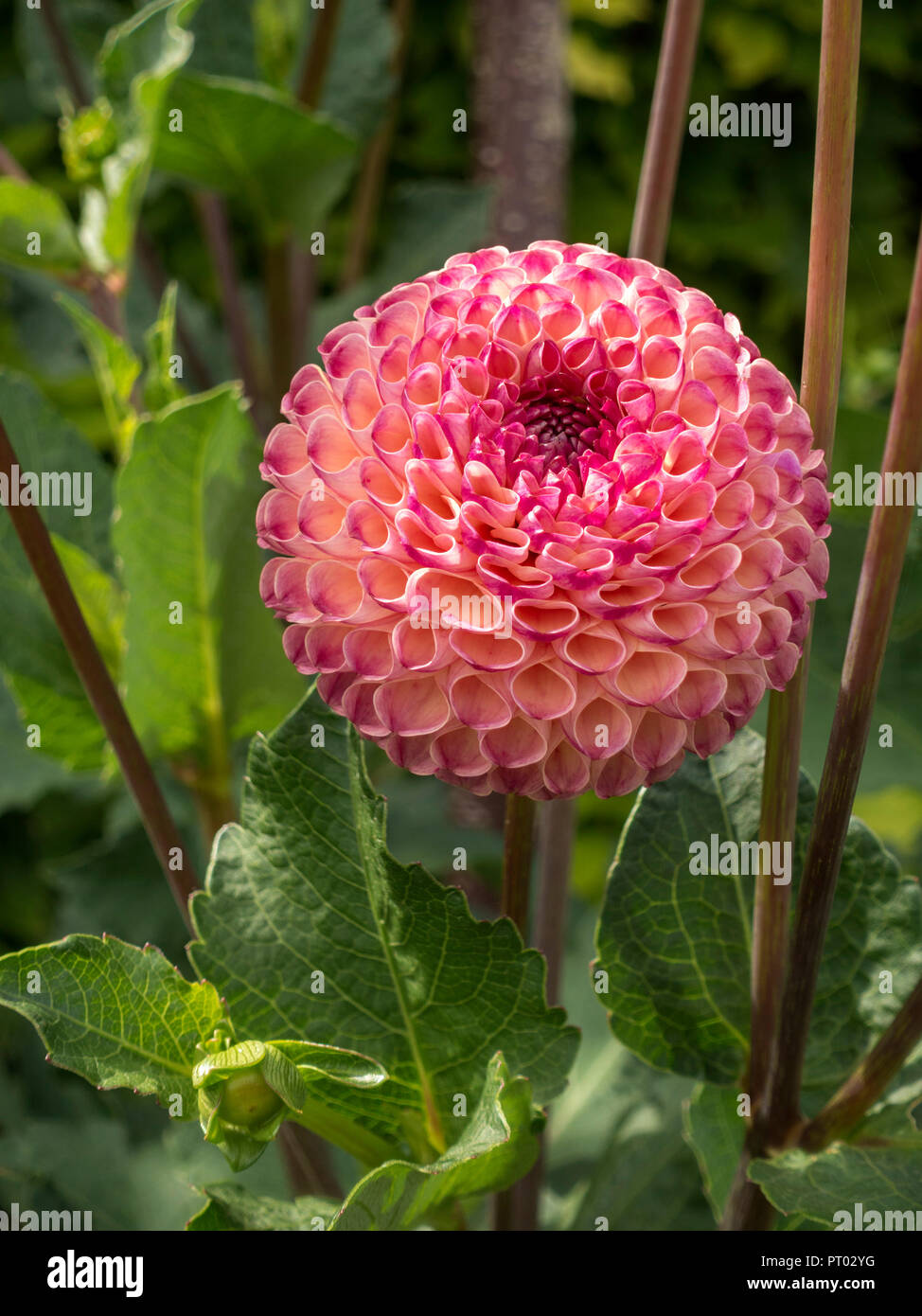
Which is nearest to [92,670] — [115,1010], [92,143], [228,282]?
[115,1010]

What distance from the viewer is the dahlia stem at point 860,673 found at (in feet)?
0.95

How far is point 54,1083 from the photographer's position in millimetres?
787

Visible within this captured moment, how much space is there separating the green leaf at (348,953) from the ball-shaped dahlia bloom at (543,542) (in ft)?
0.21

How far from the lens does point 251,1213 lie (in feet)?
1.20

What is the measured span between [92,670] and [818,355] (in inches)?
7.9

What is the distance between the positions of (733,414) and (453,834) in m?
0.70

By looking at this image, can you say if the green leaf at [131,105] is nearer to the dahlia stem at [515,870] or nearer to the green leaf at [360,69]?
the green leaf at [360,69]

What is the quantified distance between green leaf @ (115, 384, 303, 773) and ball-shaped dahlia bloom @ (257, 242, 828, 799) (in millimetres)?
182

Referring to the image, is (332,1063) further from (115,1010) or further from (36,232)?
(36,232)

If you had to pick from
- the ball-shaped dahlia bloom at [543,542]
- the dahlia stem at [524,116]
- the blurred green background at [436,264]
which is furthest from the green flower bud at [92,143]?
the dahlia stem at [524,116]

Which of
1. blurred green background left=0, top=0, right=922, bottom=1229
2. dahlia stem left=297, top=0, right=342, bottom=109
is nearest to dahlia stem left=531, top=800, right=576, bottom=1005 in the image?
blurred green background left=0, top=0, right=922, bottom=1229

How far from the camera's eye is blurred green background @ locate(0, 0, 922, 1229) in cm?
56

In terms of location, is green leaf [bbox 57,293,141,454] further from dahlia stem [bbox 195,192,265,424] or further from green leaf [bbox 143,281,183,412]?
dahlia stem [bbox 195,192,265,424]

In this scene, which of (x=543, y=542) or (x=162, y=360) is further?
(x=162, y=360)
